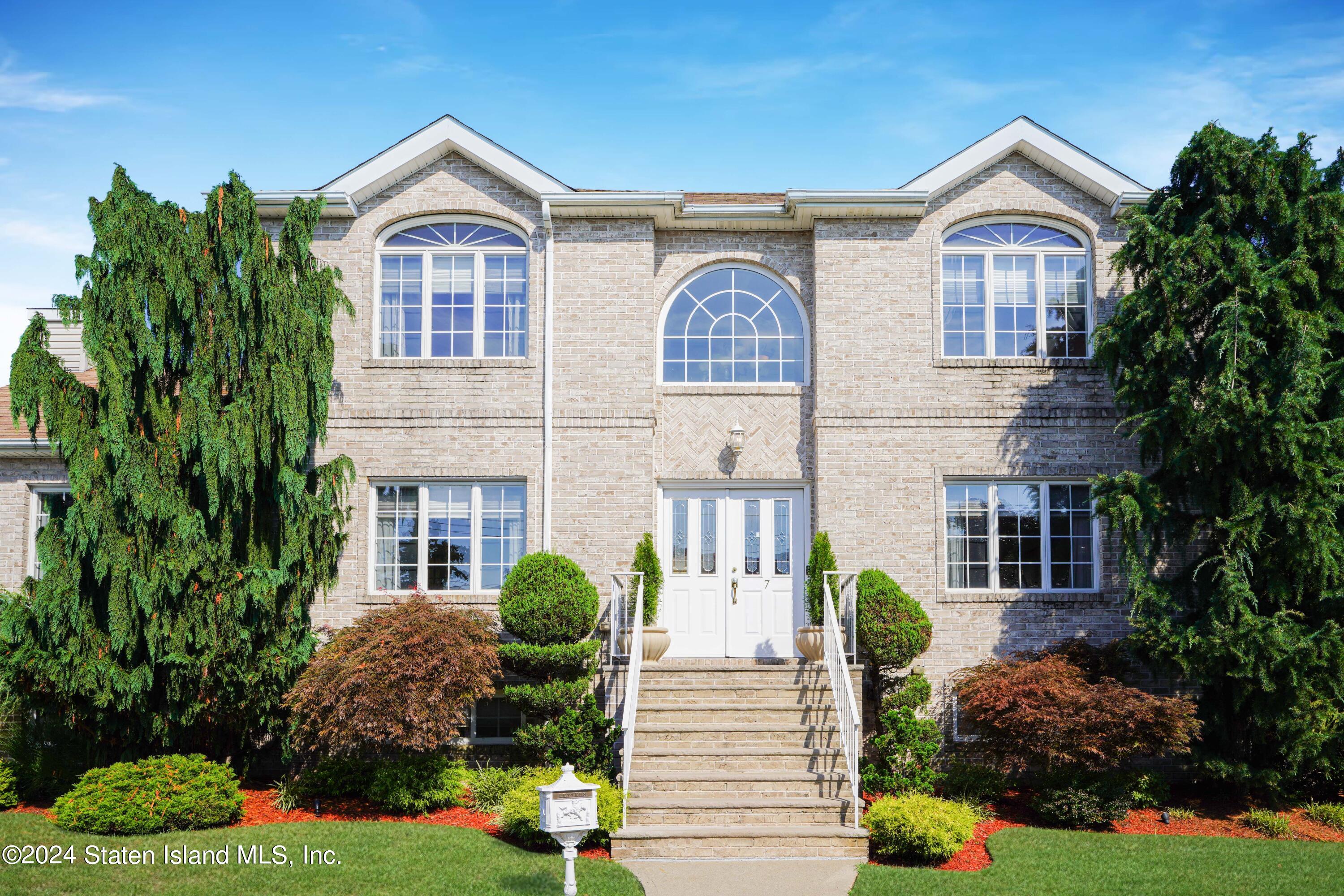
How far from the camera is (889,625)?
11422mm

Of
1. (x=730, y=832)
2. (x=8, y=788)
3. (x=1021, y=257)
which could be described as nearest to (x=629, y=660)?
(x=730, y=832)

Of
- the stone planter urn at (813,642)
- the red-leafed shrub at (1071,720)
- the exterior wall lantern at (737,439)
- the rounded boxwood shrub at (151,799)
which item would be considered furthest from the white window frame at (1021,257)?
the rounded boxwood shrub at (151,799)

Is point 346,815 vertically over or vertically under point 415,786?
under

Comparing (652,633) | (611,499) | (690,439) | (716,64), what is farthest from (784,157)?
(652,633)

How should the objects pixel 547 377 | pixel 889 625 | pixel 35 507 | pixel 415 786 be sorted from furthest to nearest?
pixel 35 507, pixel 547 377, pixel 889 625, pixel 415 786

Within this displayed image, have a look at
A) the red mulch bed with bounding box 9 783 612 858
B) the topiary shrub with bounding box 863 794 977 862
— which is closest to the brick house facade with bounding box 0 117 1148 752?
the red mulch bed with bounding box 9 783 612 858

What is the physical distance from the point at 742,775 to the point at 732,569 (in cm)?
354

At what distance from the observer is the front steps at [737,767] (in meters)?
9.10

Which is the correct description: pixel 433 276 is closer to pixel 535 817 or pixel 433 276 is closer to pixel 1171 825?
pixel 535 817

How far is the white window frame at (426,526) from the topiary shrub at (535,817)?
3.66 meters

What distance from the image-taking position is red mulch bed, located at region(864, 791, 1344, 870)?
9617 millimetres

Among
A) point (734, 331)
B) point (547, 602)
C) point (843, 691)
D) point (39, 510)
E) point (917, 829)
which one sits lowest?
point (917, 829)

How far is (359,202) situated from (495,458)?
3.82 metres

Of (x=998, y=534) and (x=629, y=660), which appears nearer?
(x=629, y=660)
